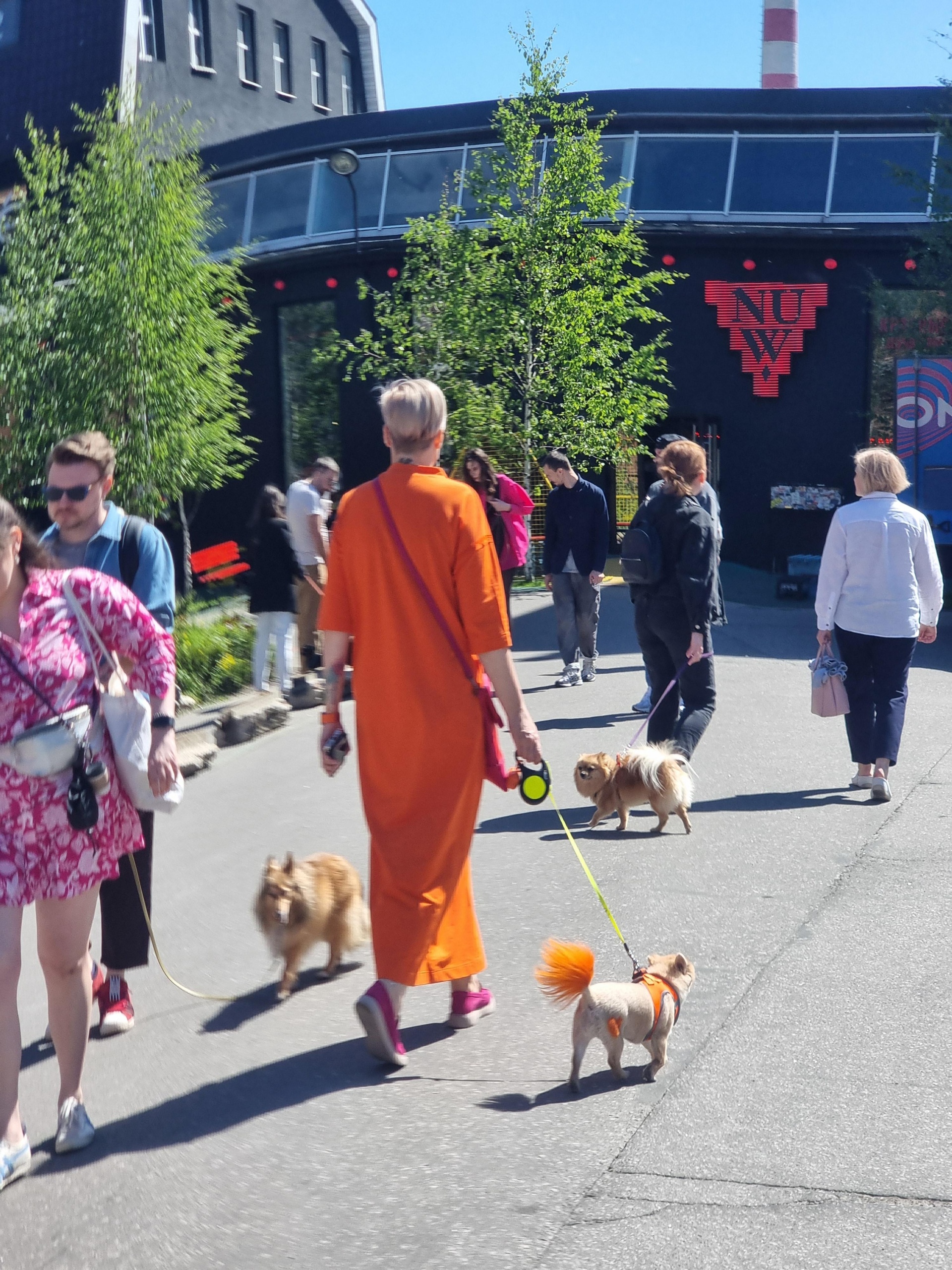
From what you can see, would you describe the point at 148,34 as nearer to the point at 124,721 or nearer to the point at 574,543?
the point at 574,543

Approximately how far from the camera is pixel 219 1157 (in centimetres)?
360

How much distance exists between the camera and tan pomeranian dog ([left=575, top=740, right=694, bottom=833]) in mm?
6617

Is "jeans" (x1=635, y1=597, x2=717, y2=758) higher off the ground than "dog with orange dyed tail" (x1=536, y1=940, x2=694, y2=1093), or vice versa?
"jeans" (x1=635, y1=597, x2=717, y2=758)

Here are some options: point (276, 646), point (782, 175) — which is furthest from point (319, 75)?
point (276, 646)

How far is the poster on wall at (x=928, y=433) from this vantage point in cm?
1727

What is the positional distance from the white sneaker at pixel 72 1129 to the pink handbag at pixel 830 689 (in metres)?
4.67

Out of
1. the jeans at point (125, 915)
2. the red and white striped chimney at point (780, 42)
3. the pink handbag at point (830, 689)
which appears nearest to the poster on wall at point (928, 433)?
the pink handbag at point (830, 689)

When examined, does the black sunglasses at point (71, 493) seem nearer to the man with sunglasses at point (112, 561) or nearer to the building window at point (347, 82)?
the man with sunglasses at point (112, 561)

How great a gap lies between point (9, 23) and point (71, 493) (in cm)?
2903

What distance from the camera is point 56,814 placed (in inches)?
137

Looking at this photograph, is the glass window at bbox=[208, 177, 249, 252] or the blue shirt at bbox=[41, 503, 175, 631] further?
the glass window at bbox=[208, 177, 249, 252]

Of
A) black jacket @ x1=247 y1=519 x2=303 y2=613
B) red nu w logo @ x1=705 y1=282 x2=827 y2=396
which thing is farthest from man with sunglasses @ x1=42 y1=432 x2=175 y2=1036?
red nu w logo @ x1=705 y1=282 x2=827 y2=396

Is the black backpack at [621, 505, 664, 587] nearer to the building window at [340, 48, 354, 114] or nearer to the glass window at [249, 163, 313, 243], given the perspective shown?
the glass window at [249, 163, 313, 243]

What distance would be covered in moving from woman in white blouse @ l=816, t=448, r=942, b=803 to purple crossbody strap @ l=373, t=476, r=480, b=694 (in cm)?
354
